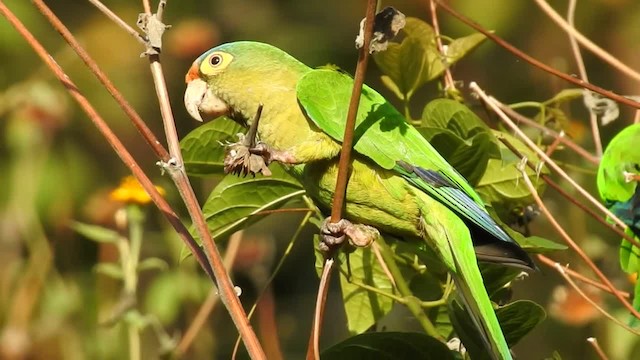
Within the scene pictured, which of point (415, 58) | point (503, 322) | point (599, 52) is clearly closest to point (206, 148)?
A: point (415, 58)

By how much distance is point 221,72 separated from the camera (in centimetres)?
210

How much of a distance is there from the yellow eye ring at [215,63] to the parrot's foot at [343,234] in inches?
18.7

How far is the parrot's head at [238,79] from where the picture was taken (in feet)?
6.72

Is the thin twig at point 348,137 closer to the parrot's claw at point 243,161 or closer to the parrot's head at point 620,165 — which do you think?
the parrot's claw at point 243,161

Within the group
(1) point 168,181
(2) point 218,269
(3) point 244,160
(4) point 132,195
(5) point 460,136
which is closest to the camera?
(2) point 218,269

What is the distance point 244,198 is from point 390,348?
47 cm

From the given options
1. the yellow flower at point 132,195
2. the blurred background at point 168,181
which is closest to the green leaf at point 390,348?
the yellow flower at point 132,195

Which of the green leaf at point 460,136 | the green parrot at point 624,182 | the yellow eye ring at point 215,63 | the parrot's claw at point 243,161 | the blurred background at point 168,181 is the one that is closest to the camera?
the parrot's claw at point 243,161

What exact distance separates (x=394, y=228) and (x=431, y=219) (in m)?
0.08

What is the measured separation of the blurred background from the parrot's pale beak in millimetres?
855

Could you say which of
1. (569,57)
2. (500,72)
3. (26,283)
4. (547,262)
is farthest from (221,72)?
(569,57)

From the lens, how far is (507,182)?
194 cm

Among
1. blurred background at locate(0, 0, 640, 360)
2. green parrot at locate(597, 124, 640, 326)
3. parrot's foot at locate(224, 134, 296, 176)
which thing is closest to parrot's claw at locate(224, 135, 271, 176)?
parrot's foot at locate(224, 134, 296, 176)

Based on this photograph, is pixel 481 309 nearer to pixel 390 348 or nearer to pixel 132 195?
pixel 390 348
